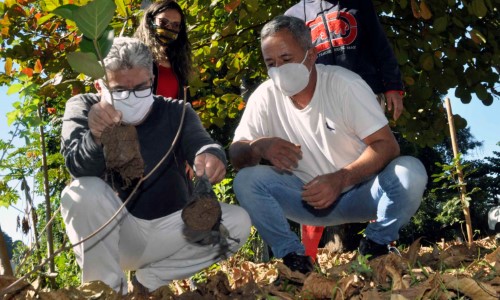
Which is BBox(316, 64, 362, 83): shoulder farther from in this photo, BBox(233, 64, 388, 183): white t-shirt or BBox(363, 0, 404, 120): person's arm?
BBox(363, 0, 404, 120): person's arm

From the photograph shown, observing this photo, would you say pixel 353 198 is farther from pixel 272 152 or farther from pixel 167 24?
pixel 167 24

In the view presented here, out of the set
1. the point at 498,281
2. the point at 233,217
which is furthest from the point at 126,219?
the point at 498,281

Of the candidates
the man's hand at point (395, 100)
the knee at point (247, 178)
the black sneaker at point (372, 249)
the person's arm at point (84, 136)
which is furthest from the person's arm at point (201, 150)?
the man's hand at point (395, 100)

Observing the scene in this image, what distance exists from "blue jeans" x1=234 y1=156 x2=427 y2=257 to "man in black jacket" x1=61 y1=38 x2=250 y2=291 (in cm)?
14

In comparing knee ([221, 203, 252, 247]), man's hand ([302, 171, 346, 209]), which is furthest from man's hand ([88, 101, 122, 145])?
man's hand ([302, 171, 346, 209])

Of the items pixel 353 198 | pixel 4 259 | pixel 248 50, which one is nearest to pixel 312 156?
pixel 353 198

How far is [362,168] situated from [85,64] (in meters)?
2.11

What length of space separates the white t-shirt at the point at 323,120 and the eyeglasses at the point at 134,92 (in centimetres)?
83

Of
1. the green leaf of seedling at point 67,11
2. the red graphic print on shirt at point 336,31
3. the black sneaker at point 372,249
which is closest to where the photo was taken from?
the green leaf of seedling at point 67,11

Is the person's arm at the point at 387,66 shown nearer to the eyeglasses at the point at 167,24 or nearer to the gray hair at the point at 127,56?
the eyeglasses at the point at 167,24

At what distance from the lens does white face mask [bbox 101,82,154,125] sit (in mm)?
3156

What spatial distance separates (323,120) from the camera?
12.6 feet

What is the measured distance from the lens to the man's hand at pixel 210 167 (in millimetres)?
3105

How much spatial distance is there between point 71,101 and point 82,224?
68cm
